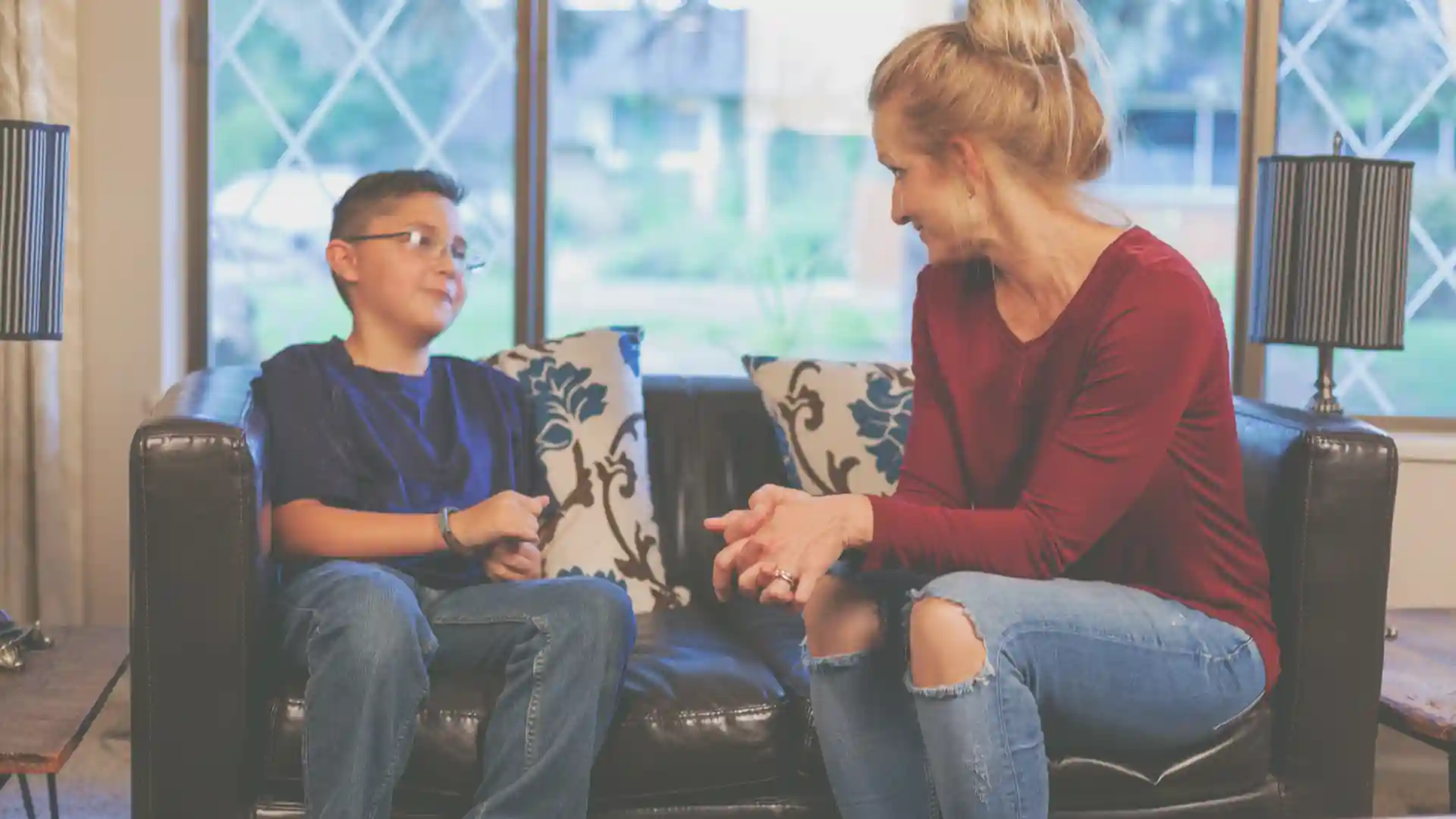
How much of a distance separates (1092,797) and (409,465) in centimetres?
98

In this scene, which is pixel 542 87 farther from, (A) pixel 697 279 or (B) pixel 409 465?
→ (B) pixel 409 465

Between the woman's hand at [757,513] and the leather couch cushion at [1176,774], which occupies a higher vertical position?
the woman's hand at [757,513]


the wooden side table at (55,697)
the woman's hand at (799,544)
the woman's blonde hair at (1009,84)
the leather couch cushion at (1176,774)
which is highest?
the woman's blonde hair at (1009,84)

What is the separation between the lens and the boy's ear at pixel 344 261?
7.32 ft

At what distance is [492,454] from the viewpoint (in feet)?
7.33

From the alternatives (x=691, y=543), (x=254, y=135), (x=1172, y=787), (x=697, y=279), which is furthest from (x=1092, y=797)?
(x=254, y=135)

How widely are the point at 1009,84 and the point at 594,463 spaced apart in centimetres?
102

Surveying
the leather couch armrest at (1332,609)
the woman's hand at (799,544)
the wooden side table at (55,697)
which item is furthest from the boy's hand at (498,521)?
the leather couch armrest at (1332,609)

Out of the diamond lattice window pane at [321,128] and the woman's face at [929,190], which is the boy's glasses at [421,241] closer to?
the diamond lattice window pane at [321,128]

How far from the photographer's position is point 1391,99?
2986 millimetres

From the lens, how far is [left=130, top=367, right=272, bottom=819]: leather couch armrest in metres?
1.75

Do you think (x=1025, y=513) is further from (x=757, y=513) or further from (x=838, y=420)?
(x=838, y=420)

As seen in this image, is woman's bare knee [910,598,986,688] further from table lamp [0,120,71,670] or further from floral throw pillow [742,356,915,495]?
table lamp [0,120,71,670]

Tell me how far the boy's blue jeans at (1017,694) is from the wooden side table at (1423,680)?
0.38 meters
